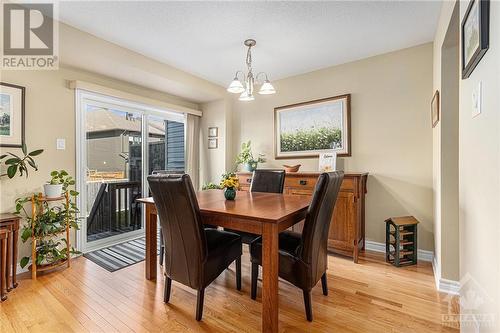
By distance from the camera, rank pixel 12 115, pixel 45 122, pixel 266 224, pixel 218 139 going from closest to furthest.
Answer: pixel 266 224, pixel 12 115, pixel 45 122, pixel 218 139

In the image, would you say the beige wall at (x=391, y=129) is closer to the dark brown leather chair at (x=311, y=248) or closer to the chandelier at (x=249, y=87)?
the chandelier at (x=249, y=87)

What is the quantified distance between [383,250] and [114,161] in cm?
379

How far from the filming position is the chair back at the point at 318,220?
1559 millimetres

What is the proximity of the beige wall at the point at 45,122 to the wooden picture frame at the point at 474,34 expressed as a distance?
11.8ft

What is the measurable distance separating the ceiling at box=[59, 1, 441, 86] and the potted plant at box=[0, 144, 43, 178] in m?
1.32

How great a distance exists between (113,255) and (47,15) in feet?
8.48

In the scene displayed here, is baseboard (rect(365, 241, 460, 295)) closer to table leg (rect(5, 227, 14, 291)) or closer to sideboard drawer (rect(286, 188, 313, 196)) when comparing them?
sideboard drawer (rect(286, 188, 313, 196))

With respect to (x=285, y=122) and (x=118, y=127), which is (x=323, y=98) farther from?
(x=118, y=127)

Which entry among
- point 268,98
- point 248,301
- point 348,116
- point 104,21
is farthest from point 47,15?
point 348,116

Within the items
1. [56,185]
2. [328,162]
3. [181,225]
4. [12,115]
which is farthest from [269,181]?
[12,115]

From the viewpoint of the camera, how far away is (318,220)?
1624 mm

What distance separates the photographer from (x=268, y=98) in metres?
3.97

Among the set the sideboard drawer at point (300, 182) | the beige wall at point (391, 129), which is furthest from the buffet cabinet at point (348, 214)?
the beige wall at point (391, 129)

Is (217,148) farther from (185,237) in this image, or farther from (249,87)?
(185,237)
